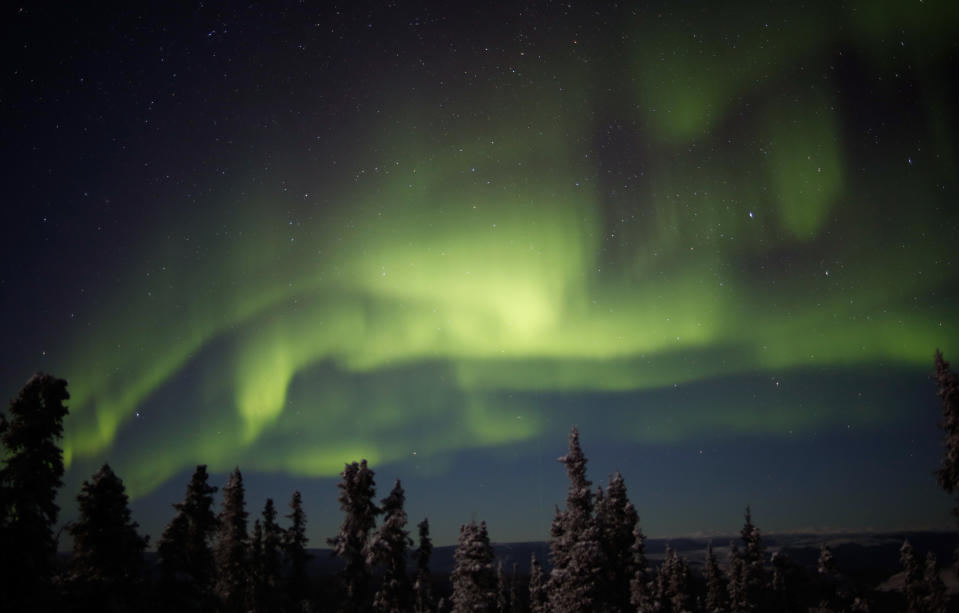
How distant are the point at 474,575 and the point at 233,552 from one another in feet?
62.3

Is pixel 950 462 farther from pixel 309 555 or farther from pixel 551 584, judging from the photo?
pixel 309 555

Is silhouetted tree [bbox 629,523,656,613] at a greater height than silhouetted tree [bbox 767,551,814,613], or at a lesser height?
greater

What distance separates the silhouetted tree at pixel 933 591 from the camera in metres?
54.8

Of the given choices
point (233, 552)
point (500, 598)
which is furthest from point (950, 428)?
point (500, 598)

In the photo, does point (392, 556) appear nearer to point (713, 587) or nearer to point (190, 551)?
point (190, 551)

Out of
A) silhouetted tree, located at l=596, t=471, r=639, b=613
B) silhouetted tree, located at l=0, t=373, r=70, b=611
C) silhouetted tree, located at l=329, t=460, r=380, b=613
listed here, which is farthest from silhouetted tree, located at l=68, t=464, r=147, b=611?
silhouetted tree, located at l=596, t=471, r=639, b=613

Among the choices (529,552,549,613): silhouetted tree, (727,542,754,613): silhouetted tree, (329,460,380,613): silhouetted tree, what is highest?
(329,460,380,613): silhouetted tree

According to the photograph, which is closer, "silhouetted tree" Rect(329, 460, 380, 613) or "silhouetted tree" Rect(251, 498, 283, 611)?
"silhouetted tree" Rect(329, 460, 380, 613)

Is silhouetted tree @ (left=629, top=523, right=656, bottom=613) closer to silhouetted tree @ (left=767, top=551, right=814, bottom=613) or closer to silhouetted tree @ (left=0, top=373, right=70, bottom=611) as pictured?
silhouetted tree @ (left=767, top=551, right=814, bottom=613)

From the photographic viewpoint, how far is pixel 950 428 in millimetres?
30547

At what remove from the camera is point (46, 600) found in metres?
21.5

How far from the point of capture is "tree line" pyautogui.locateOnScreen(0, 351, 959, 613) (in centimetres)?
2202

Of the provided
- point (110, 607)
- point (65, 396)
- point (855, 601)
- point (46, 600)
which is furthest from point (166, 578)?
point (855, 601)

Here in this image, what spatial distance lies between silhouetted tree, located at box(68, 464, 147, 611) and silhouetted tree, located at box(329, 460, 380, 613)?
13.1 meters
